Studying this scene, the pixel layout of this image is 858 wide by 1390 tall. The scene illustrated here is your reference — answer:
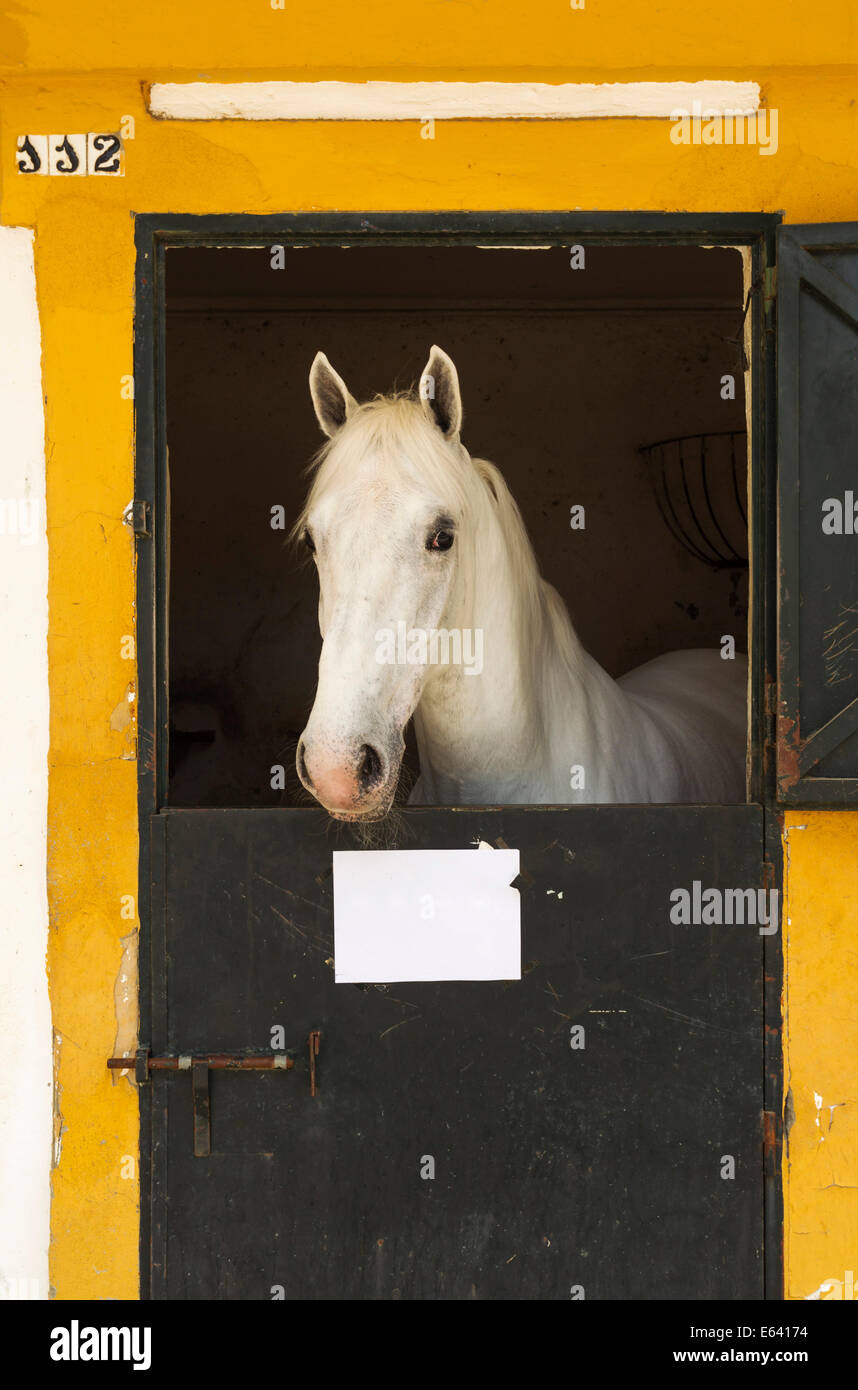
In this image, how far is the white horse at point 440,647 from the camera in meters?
1.89

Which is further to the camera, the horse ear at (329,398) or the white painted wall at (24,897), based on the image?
the horse ear at (329,398)

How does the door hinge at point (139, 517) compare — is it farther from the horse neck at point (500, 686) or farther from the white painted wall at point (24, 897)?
the horse neck at point (500, 686)

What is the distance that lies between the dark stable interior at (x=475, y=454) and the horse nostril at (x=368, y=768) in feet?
9.92

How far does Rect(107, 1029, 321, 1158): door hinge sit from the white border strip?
1.69 metres

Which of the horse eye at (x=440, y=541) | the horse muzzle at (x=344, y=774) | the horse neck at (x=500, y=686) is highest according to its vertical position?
the horse eye at (x=440, y=541)

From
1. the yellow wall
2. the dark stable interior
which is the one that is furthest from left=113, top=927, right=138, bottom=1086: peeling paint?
the dark stable interior

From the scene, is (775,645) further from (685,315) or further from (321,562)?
(685,315)

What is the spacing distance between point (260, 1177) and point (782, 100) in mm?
2221

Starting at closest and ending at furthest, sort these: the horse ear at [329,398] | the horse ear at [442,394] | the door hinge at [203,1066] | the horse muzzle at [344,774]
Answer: the horse muzzle at [344,774] < the door hinge at [203,1066] < the horse ear at [442,394] < the horse ear at [329,398]

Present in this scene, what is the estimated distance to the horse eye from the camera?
6.77 ft

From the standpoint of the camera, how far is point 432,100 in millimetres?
2031

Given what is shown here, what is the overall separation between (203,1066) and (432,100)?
5.96 feet

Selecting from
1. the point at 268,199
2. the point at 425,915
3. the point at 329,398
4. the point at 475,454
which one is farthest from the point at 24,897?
the point at 475,454

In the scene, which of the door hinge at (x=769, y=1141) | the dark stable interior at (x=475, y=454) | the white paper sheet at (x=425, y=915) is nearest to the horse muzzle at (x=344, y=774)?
the white paper sheet at (x=425, y=915)
